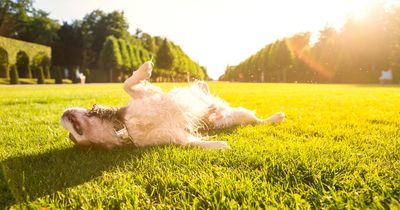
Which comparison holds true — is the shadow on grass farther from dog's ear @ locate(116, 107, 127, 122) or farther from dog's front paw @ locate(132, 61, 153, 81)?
dog's front paw @ locate(132, 61, 153, 81)

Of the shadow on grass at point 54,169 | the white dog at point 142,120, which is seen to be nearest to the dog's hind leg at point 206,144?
the white dog at point 142,120

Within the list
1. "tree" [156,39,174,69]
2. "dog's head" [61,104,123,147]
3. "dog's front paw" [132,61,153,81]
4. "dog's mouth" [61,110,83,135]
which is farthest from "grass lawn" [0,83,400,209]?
"tree" [156,39,174,69]

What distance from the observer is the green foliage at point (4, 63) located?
3753 centimetres

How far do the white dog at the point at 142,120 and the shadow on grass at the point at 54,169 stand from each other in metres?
0.16

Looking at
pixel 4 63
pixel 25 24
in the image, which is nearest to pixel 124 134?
pixel 4 63

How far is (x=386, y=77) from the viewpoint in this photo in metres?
47.5

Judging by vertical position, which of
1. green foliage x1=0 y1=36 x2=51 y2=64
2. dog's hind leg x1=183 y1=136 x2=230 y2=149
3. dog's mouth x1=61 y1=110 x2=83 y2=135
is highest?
green foliage x1=0 y1=36 x2=51 y2=64

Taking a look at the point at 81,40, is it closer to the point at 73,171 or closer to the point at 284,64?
the point at 284,64

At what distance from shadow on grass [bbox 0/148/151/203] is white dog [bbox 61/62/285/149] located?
16 cm

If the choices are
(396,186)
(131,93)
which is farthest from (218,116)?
(396,186)

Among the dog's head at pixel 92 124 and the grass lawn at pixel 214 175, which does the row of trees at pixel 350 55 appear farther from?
the dog's head at pixel 92 124

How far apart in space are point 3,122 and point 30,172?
355 centimetres

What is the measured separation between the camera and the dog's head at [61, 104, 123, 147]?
333cm

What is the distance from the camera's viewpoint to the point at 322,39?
58875 millimetres
